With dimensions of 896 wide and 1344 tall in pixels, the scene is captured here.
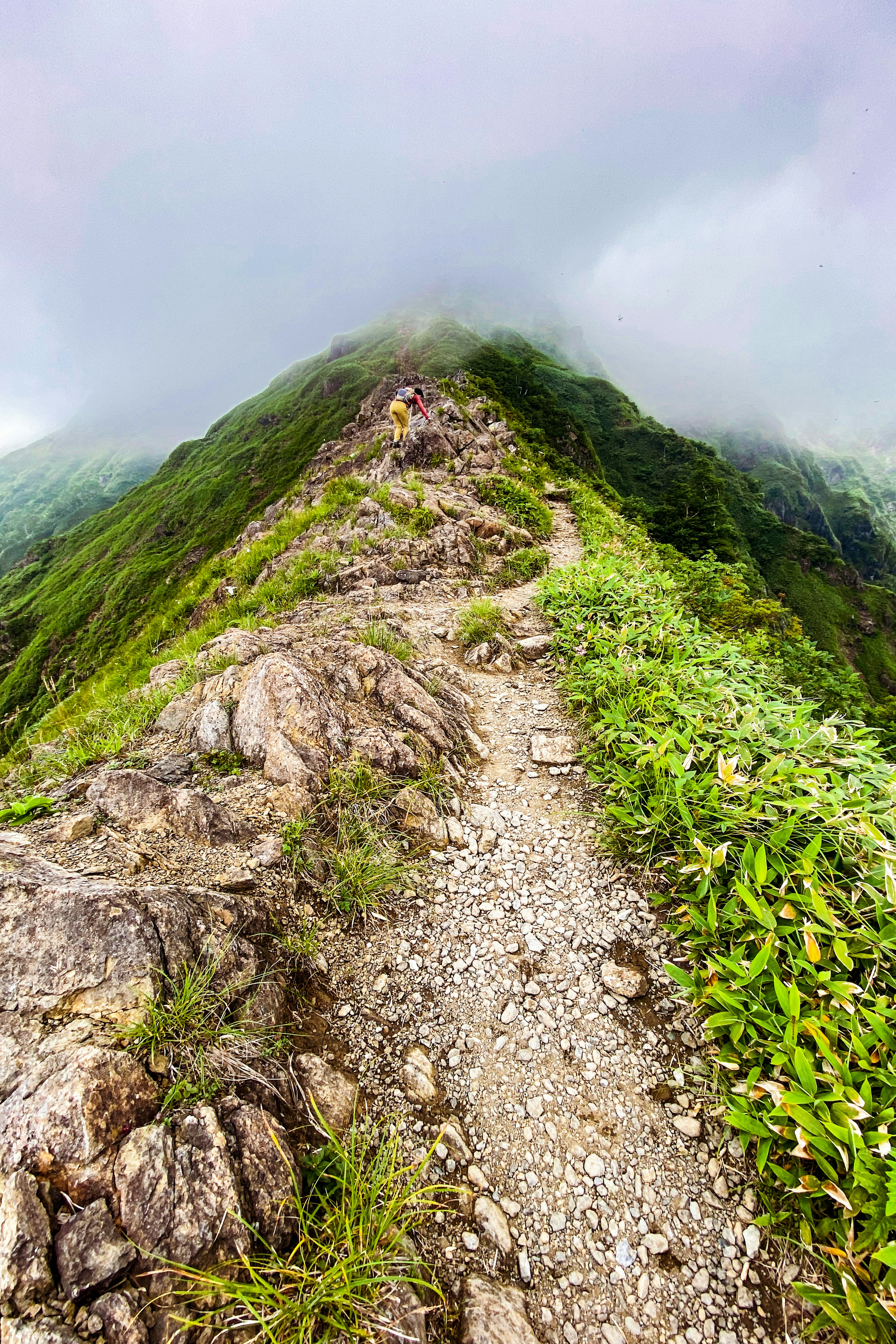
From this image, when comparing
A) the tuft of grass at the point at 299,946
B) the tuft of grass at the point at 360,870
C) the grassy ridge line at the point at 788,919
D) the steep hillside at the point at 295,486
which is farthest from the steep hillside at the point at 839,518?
the tuft of grass at the point at 299,946

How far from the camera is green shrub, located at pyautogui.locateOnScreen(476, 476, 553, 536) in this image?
1602 cm

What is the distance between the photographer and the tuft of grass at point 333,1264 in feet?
6.53

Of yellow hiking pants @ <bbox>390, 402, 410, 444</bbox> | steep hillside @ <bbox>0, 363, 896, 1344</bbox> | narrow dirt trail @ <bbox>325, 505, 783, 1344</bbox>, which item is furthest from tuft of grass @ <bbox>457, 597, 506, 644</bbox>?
yellow hiking pants @ <bbox>390, 402, 410, 444</bbox>

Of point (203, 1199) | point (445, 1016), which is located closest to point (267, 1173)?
point (203, 1199)

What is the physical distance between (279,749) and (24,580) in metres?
156

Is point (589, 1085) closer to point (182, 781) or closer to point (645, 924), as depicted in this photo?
point (645, 924)

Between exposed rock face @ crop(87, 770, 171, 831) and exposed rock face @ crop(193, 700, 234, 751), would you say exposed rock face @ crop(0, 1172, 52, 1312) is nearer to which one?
exposed rock face @ crop(87, 770, 171, 831)

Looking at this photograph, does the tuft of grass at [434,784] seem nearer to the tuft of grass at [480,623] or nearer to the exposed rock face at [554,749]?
the exposed rock face at [554,749]

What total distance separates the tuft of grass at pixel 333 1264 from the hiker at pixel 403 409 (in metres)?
23.0

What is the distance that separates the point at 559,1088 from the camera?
318 cm

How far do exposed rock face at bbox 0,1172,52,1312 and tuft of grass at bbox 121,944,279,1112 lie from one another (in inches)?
19.6

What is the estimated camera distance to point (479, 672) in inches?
315

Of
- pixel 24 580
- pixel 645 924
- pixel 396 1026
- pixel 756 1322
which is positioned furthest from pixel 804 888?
pixel 24 580

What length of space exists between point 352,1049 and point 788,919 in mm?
2995
